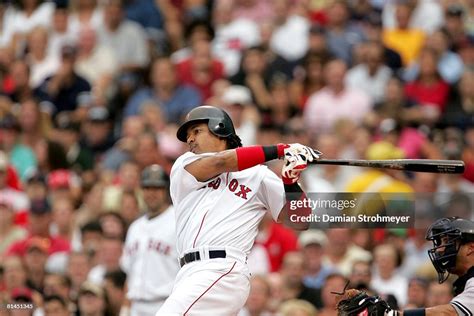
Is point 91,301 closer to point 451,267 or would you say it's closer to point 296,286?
point 296,286

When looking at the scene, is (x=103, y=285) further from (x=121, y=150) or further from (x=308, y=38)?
(x=308, y=38)

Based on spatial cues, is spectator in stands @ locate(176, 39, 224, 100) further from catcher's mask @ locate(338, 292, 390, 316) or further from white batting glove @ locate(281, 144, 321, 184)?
catcher's mask @ locate(338, 292, 390, 316)

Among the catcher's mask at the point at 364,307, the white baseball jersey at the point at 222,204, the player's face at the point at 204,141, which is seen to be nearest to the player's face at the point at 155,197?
the white baseball jersey at the point at 222,204

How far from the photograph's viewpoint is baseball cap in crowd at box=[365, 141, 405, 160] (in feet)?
40.7

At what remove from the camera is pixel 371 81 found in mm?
14086

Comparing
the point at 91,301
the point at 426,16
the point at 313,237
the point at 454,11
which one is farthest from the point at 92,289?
the point at 426,16

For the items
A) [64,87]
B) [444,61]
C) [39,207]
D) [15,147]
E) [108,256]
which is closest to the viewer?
[108,256]

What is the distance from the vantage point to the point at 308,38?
14.6 metres

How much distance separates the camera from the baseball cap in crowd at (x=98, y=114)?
14474 mm

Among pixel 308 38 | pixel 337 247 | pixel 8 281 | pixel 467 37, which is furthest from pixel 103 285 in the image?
pixel 467 37

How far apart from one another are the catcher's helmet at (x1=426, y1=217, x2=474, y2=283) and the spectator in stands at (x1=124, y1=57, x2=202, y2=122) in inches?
278

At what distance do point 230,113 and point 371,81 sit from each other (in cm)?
174

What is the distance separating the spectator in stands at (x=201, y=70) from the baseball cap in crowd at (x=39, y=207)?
7.94 ft

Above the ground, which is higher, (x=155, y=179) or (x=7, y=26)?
(x=7, y=26)
